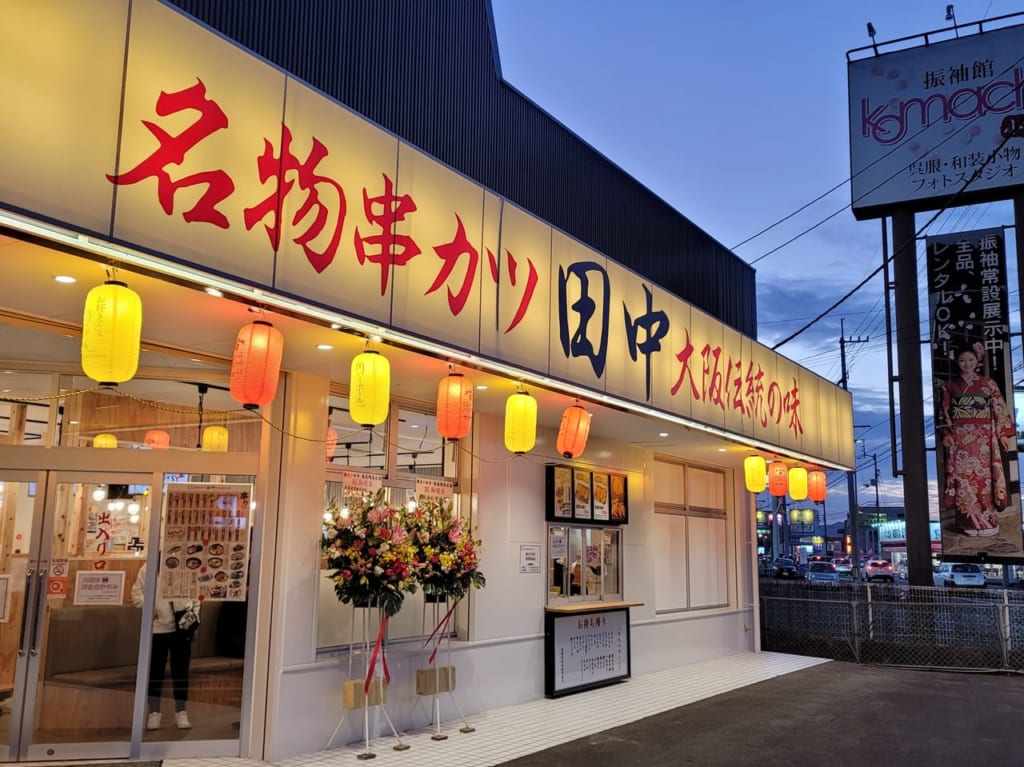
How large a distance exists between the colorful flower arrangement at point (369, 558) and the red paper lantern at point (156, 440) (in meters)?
1.61

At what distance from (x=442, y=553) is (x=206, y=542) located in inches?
85.8

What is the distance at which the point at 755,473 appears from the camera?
1329 centimetres

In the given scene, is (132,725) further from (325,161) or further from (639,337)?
(639,337)

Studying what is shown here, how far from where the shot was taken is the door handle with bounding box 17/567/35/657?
6805 mm

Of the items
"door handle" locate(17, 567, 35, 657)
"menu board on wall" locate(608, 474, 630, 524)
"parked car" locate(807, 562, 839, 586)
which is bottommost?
"parked car" locate(807, 562, 839, 586)

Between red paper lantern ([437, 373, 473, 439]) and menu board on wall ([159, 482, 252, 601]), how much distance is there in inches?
73.8

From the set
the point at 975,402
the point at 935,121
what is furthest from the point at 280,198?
the point at 935,121

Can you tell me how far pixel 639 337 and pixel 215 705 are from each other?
574 centimetres

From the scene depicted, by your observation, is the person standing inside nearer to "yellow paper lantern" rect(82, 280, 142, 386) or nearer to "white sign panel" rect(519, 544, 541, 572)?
"yellow paper lantern" rect(82, 280, 142, 386)

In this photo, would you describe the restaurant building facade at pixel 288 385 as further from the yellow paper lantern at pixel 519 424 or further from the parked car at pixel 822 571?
the parked car at pixel 822 571

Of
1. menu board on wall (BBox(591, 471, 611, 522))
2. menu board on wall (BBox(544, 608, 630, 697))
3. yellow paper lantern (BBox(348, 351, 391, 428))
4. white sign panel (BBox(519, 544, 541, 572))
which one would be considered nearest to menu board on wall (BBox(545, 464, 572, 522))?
white sign panel (BBox(519, 544, 541, 572))

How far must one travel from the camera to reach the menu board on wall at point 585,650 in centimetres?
1023

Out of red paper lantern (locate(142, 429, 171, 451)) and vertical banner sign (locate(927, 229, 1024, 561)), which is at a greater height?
vertical banner sign (locate(927, 229, 1024, 561))

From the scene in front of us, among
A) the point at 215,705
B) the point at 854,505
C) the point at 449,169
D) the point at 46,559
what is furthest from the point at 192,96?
the point at 854,505
